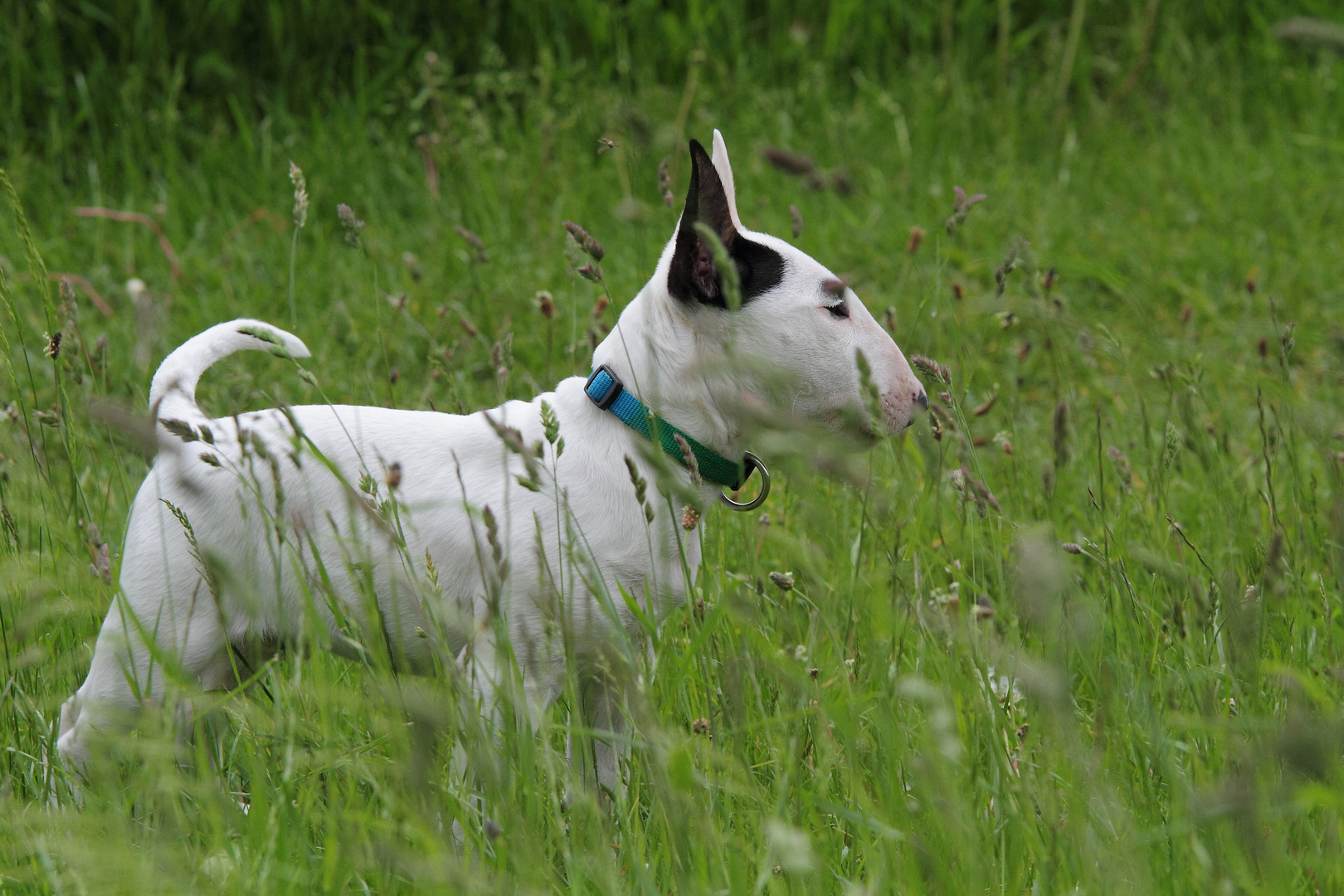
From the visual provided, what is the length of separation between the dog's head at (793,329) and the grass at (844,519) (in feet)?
0.47

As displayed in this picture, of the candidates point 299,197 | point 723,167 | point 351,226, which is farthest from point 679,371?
point 299,197

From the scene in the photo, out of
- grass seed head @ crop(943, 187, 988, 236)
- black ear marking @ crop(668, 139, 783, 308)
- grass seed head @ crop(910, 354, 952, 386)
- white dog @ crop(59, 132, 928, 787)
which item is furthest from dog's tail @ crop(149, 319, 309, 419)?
grass seed head @ crop(943, 187, 988, 236)

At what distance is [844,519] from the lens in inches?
95.9

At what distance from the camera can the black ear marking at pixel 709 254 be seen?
7.04 feet

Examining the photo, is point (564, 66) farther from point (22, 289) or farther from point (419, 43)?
point (22, 289)

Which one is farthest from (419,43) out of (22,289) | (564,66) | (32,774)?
(32,774)

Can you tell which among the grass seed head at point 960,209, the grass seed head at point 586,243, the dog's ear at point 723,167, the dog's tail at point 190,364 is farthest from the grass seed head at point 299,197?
the grass seed head at point 960,209

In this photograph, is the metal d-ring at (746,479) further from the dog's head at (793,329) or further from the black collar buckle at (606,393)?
the black collar buckle at (606,393)

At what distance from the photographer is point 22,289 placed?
17.6 ft

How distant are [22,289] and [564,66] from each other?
3.00 meters

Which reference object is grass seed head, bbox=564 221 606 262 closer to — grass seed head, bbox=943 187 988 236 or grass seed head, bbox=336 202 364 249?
grass seed head, bbox=336 202 364 249

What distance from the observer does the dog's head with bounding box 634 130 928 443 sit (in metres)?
2.30

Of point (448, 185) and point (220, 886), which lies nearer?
point (220, 886)

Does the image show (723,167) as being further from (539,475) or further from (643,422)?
(539,475)
